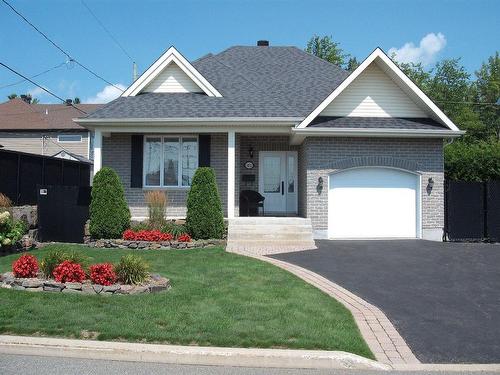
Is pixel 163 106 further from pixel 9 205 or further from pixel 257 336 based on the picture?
pixel 257 336

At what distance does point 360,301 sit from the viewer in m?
7.85

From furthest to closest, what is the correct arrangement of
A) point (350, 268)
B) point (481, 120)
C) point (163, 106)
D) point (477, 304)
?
point (481, 120) < point (163, 106) < point (350, 268) < point (477, 304)

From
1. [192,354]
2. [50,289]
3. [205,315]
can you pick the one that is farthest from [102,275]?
[192,354]

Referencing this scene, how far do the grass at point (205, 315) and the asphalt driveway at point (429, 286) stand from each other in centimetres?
91

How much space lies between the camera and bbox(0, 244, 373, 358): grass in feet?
19.2

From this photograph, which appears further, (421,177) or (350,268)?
(421,177)

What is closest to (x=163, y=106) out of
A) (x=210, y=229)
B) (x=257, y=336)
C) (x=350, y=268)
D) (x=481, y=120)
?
(x=210, y=229)

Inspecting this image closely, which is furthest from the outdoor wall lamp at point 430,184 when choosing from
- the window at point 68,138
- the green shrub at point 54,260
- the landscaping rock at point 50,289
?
the window at point 68,138

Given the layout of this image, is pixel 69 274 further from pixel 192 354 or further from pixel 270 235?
pixel 270 235

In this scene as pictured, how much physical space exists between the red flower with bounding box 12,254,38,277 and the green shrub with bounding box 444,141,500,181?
45.0 ft

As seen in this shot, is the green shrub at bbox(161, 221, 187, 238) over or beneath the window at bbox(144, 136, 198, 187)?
beneath

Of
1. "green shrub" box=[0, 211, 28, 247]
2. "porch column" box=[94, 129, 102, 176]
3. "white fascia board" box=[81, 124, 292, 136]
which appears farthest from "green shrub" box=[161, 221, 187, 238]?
"green shrub" box=[0, 211, 28, 247]

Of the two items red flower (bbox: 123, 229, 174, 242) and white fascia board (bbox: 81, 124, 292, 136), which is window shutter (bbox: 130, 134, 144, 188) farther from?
red flower (bbox: 123, 229, 174, 242)

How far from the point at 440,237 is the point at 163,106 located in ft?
32.4
